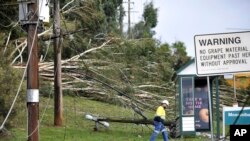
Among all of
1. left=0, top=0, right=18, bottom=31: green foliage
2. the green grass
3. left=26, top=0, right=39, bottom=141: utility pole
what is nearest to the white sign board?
left=26, top=0, right=39, bottom=141: utility pole

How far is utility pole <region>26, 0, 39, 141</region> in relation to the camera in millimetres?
12602

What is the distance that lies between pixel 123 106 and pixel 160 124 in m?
7.70

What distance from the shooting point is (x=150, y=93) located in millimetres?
28156

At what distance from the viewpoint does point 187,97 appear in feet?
72.8

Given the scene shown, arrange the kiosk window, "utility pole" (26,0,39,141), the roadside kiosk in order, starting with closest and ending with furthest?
"utility pole" (26,0,39,141), the roadside kiosk, the kiosk window

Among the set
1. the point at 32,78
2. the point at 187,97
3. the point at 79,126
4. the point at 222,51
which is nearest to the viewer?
the point at 222,51

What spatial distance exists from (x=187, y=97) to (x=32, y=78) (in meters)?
10.5

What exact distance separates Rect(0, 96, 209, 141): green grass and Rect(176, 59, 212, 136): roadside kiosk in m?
0.61

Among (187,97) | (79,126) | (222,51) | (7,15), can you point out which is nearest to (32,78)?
(222,51)

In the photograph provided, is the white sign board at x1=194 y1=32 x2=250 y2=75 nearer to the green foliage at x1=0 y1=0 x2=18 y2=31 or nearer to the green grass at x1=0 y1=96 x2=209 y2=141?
the green grass at x1=0 y1=96 x2=209 y2=141

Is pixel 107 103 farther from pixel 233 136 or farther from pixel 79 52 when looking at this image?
pixel 233 136

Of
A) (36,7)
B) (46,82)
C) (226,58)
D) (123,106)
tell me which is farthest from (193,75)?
(226,58)

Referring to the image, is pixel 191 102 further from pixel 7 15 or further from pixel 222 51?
pixel 222 51

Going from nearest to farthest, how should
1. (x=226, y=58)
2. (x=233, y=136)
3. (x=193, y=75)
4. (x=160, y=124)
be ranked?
(x=233, y=136), (x=226, y=58), (x=160, y=124), (x=193, y=75)
